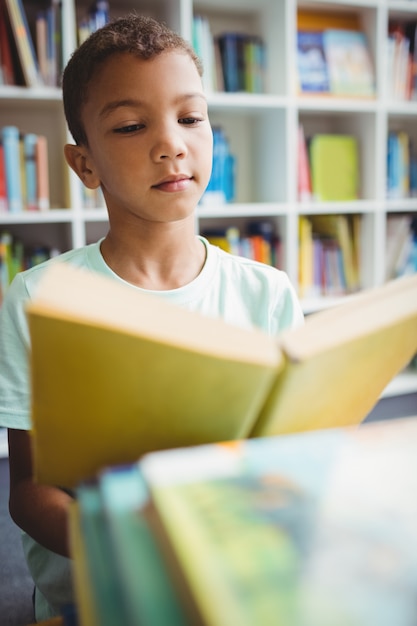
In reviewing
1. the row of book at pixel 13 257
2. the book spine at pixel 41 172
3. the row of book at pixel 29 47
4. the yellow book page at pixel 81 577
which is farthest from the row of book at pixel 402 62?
the yellow book page at pixel 81 577

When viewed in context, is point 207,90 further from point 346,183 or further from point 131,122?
point 131,122

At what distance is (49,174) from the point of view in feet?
8.25

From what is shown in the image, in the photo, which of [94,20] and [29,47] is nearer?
[29,47]

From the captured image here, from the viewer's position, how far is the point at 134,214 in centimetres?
82

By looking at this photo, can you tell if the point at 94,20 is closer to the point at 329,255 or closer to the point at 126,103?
the point at 329,255

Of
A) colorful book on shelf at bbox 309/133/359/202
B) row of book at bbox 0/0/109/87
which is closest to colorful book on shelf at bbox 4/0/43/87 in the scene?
row of book at bbox 0/0/109/87

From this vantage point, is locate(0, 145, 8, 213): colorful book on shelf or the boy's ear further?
locate(0, 145, 8, 213): colorful book on shelf

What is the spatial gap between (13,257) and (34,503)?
5.73ft

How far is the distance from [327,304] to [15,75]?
1.63m

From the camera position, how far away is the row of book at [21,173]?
2131 mm

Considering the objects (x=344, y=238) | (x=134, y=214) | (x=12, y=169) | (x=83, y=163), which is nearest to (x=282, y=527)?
(x=134, y=214)

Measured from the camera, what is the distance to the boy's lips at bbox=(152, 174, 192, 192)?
74cm

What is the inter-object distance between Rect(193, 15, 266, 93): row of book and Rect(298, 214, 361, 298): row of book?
666 millimetres

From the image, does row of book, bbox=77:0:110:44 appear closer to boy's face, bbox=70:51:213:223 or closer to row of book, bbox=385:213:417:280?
boy's face, bbox=70:51:213:223
